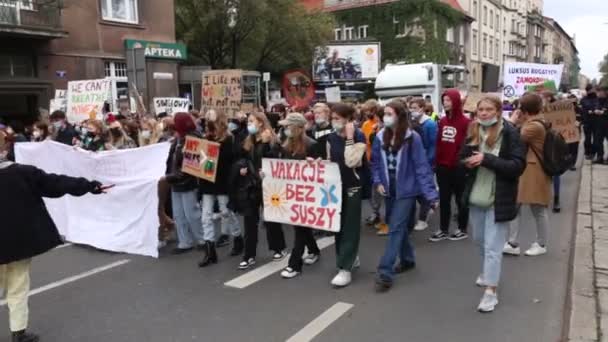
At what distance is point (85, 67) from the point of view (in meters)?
19.2

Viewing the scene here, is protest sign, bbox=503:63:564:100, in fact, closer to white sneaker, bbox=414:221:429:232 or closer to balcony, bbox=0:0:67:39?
white sneaker, bbox=414:221:429:232

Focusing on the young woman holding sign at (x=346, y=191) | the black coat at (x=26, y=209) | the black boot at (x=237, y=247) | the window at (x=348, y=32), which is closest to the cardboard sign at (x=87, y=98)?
the black boot at (x=237, y=247)

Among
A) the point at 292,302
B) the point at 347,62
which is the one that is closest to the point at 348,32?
the point at 347,62

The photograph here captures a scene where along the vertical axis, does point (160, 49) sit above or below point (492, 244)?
above

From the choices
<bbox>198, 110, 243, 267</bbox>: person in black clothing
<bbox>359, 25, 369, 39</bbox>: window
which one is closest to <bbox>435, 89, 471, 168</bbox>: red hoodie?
<bbox>198, 110, 243, 267</bbox>: person in black clothing

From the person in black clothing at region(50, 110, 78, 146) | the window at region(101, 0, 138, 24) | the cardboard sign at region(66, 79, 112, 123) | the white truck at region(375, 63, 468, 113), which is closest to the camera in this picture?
the person in black clothing at region(50, 110, 78, 146)

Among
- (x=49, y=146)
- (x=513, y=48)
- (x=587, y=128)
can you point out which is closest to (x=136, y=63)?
(x=49, y=146)

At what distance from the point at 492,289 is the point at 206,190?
3346 mm

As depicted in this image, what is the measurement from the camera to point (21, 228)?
4156 millimetres

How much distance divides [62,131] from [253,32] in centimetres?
2552

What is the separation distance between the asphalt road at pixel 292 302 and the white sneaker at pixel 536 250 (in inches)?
3.8

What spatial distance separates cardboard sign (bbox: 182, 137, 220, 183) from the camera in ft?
20.4

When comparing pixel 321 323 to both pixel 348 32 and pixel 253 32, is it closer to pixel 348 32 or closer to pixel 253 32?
pixel 253 32

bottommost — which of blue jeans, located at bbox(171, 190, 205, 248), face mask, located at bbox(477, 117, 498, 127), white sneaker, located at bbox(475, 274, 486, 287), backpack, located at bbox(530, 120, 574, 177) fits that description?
white sneaker, located at bbox(475, 274, 486, 287)
